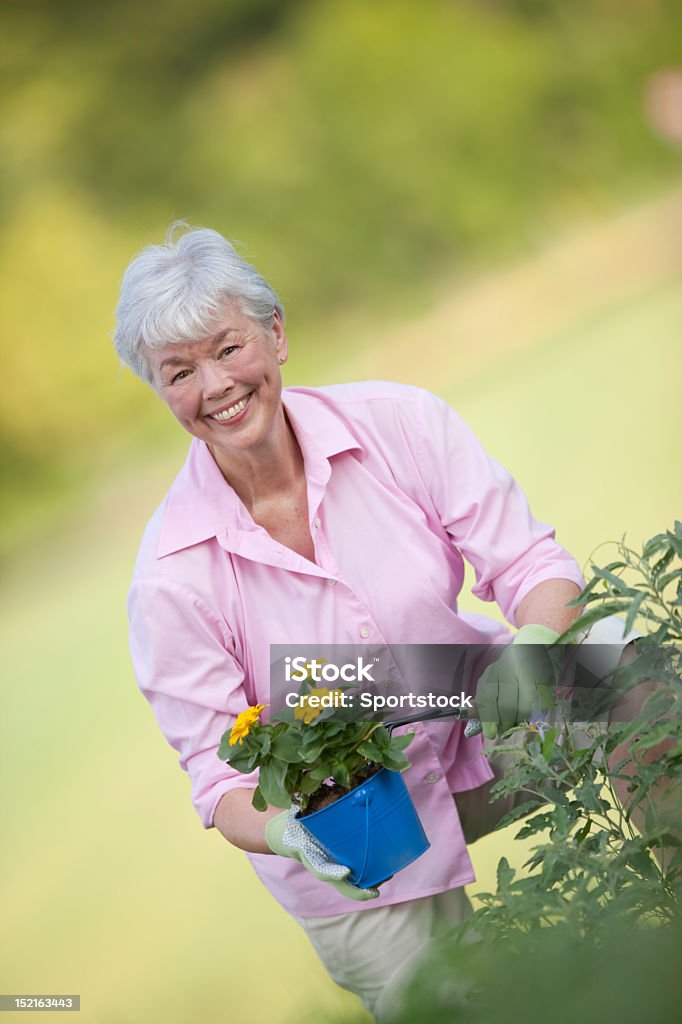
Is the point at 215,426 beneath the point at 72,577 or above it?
beneath

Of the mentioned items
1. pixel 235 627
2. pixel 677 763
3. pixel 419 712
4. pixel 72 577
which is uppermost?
pixel 72 577

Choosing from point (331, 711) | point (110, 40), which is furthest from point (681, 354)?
point (331, 711)

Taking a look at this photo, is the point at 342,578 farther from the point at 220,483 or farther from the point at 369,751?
the point at 369,751

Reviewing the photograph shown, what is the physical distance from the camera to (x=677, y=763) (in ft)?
4.41

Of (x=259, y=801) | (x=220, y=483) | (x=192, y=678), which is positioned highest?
(x=220, y=483)

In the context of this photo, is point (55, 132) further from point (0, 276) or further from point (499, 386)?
point (499, 386)

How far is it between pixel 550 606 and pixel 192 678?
589mm

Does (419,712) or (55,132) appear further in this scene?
(55,132)

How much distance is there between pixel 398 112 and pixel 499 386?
91 centimetres

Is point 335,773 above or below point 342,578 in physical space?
below

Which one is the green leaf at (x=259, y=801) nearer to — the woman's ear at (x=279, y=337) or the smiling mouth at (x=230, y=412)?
the smiling mouth at (x=230, y=412)

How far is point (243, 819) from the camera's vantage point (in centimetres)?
178

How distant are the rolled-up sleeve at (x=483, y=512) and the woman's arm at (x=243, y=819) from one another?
1.69 ft

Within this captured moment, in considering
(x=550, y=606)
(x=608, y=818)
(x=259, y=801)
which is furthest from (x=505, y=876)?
(x=550, y=606)
